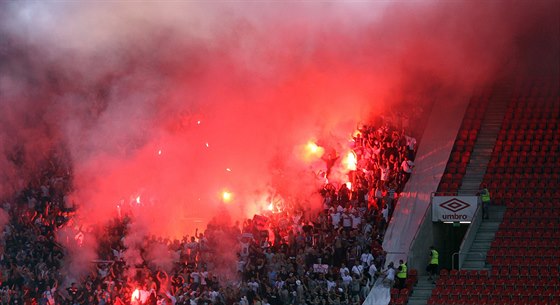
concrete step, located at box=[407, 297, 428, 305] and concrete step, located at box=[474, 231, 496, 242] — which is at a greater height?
concrete step, located at box=[474, 231, 496, 242]

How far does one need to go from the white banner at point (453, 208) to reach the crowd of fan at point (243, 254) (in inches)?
36.8

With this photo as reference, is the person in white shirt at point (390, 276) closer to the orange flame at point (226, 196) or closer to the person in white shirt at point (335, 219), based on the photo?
the person in white shirt at point (335, 219)

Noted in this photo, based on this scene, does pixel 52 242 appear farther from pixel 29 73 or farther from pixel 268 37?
pixel 268 37

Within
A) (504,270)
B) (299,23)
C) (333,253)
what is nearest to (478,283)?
(504,270)

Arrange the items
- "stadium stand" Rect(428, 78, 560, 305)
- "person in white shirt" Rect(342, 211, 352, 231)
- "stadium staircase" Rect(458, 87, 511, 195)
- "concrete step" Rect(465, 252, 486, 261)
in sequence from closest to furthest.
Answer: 1. "stadium stand" Rect(428, 78, 560, 305)
2. "concrete step" Rect(465, 252, 486, 261)
3. "person in white shirt" Rect(342, 211, 352, 231)
4. "stadium staircase" Rect(458, 87, 511, 195)

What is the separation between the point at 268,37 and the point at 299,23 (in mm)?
764

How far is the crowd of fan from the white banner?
0.93 meters

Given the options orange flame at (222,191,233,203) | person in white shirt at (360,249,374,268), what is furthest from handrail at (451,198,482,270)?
orange flame at (222,191,233,203)

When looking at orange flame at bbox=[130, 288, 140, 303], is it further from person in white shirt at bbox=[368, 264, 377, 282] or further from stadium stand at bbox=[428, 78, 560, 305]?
stadium stand at bbox=[428, 78, 560, 305]

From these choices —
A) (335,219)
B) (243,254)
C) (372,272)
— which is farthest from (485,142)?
(243,254)

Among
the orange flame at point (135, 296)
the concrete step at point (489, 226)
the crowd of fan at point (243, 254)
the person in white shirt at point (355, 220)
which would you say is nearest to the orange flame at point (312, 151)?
the crowd of fan at point (243, 254)

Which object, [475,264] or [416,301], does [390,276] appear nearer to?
[416,301]

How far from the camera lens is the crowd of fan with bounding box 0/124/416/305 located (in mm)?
25297

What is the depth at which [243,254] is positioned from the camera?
2641 centimetres
